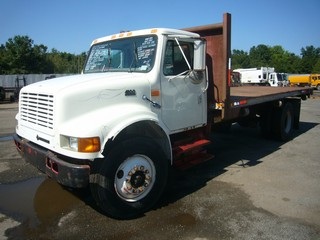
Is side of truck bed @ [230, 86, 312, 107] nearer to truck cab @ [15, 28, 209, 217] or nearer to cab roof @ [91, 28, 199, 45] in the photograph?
truck cab @ [15, 28, 209, 217]

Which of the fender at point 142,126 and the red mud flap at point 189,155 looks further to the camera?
the red mud flap at point 189,155

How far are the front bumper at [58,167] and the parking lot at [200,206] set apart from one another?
2.18 ft

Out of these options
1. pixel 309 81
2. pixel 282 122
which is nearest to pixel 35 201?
pixel 282 122

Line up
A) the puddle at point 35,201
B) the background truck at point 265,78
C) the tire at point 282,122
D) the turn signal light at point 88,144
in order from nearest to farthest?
the turn signal light at point 88,144 → the puddle at point 35,201 → the tire at point 282,122 → the background truck at point 265,78

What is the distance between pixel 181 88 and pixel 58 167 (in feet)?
7.45

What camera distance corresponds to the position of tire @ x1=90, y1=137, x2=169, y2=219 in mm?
4078

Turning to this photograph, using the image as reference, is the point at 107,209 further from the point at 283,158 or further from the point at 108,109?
the point at 283,158

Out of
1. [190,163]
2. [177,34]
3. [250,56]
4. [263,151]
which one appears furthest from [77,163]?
[250,56]

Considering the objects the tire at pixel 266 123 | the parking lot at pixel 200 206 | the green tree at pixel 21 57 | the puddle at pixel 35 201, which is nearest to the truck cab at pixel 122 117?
the parking lot at pixel 200 206

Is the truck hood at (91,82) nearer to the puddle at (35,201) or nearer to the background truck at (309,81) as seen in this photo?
the puddle at (35,201)

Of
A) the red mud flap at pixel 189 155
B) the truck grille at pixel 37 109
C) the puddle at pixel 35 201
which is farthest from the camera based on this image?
the red mud flap at pixel 189 155

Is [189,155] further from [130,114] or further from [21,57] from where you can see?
[21,57]

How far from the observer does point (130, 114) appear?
4270 millimetres

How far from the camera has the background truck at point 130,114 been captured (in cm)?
403
